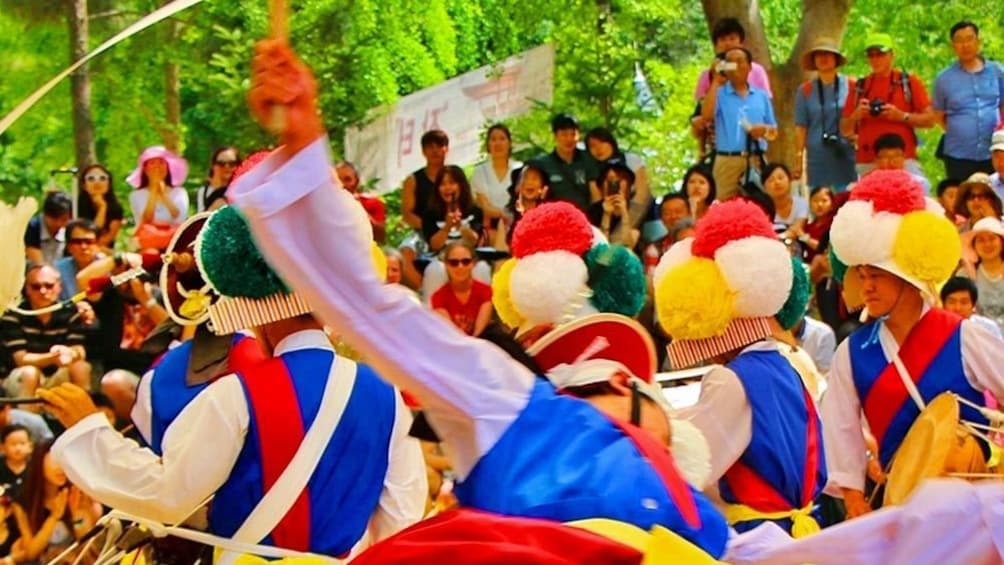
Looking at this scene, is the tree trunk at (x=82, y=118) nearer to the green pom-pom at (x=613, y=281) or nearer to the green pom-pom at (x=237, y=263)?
the green pom-pom at (x=613, y=281)

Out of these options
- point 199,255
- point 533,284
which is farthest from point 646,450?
point 533,284

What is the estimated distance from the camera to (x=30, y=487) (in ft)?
29.0

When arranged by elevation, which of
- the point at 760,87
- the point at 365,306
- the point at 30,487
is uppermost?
the point at 365,306

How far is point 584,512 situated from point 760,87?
9224 mm

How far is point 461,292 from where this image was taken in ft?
35.6

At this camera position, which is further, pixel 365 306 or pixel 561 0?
pixel 561 0

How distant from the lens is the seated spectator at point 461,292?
10.7m

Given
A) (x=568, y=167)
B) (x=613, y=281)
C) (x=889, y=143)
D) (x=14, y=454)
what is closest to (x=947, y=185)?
(x=889, y=143)

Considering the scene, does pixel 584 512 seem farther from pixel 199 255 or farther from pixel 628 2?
pixel 628 2

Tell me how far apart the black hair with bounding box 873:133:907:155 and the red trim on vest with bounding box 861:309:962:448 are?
472 cm

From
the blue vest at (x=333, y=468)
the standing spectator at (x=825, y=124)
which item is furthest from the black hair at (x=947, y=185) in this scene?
the blue vest at (x=333, y=468)

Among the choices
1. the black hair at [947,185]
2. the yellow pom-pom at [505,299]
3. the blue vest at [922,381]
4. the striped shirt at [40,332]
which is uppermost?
the yellow pom-pom at [505,299]

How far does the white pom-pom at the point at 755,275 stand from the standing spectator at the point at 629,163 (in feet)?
17.2

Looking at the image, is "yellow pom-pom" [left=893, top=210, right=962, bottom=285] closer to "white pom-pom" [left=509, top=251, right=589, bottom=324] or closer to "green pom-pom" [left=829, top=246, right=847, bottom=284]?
"green pom-pom" [left=829, top=246, right=847, bottom=284]
